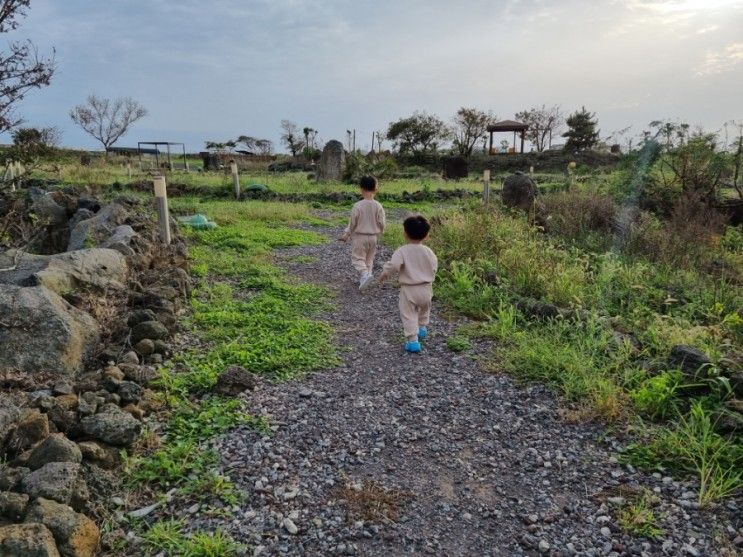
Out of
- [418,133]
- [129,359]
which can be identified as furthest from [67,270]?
[418,133]

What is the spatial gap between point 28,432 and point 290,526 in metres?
1.54

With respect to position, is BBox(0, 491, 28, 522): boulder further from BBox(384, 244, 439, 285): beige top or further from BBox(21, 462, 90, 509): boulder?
BBox(384, 244, 439, 285): beige top

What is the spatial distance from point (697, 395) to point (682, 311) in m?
2.53

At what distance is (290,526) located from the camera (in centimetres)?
250

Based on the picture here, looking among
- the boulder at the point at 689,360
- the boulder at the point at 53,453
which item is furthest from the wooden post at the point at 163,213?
the boulder at the point at 689,360

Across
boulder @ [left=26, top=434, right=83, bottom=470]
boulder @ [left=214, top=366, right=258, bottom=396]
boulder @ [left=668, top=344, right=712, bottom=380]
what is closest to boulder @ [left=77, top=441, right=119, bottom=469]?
boulder @ [left=26, top=434, right=83, bottom=470]

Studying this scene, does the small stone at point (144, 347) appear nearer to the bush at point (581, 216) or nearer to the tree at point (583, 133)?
the bush at point (581, 216)

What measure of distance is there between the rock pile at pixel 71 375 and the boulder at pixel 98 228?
0.82 metres

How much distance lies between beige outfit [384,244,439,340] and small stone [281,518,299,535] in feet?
8.05

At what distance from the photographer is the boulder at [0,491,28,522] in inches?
85.7

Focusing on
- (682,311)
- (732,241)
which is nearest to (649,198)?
(732,241)

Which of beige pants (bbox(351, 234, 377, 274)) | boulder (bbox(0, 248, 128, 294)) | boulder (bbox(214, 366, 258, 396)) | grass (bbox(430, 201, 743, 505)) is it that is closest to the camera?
grass (bbox(430, 201, 743, 505))

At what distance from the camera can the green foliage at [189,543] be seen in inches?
90.7

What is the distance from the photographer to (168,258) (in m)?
6.58
